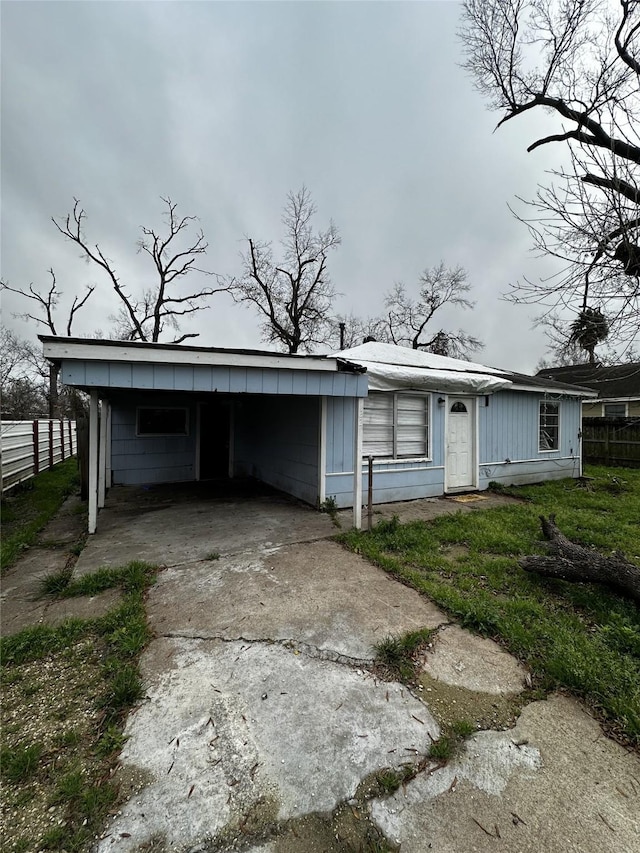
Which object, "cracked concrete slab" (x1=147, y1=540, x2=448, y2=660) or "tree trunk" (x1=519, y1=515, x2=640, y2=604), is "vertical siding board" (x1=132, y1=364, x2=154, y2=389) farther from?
"tree trunk" (x1=519, y1=515, x2=640, y2=604)

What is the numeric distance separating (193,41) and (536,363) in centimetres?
2677

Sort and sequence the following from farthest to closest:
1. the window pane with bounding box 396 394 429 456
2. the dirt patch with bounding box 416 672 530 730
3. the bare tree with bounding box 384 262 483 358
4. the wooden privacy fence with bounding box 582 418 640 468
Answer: the bare tree with bounding box 384 262 483 358
the wooden privacy fence with bounding box 582 418 640 468
the window pane with bounding box 396 394 429 456
the dirt patch with bounding box 416 672 530 730

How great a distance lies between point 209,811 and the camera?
1471 mm

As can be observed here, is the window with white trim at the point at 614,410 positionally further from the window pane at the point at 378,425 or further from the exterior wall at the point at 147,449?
the exterior wall at the point at 147,449

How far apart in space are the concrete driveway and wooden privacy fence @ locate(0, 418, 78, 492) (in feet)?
21.9

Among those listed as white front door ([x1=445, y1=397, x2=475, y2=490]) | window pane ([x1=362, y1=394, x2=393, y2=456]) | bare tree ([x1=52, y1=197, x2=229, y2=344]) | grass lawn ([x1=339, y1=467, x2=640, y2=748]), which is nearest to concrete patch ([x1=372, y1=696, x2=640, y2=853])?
grass lawn ([x1=339, y1=467, x2=640, y2=748])

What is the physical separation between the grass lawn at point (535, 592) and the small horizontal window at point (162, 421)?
6.01 m

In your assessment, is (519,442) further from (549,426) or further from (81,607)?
(81,607)

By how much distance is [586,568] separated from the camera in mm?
3250

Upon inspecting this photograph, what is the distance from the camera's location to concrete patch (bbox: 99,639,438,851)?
1.47 meters

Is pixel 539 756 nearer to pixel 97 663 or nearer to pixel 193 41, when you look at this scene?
pixel 97 663

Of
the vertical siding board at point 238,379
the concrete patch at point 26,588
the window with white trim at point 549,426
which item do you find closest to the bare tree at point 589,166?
the vertical siding board at point 238,379

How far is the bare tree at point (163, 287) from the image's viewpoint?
17797mm

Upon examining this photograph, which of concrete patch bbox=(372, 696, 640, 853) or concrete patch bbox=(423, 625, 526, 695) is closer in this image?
concrete patch bbox=(372, 696, 640, 853)
